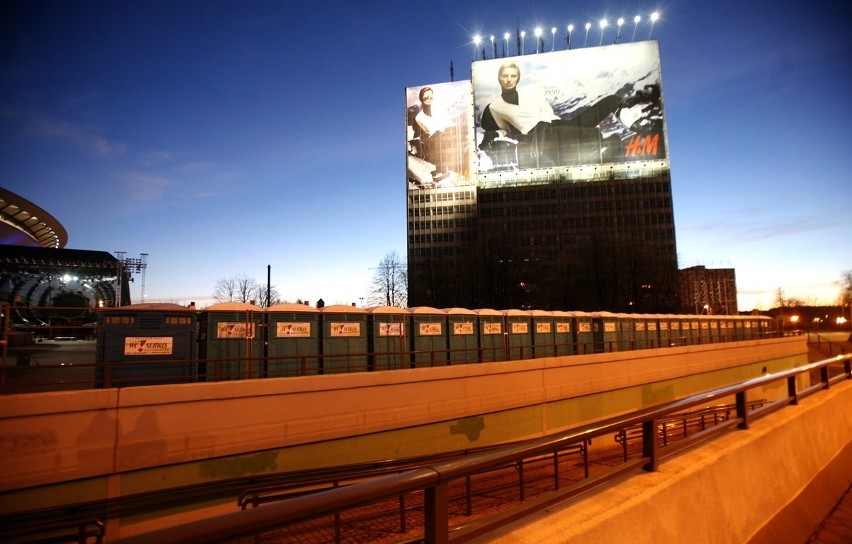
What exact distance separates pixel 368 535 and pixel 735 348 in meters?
32.7

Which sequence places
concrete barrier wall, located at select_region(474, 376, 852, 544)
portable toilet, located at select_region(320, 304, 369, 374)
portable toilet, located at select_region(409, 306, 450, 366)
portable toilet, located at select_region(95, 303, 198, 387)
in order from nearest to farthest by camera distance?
1. concrete barrier wall, located at select_region(474, 376, 852, 544)
2. portable toilet, located at select_region(95, 303, 198, 387)
3. portable toilet, located at select_region(320, 304, 369, 374)
4. portable toilet, located at select_region(409, 306, 450, 366)

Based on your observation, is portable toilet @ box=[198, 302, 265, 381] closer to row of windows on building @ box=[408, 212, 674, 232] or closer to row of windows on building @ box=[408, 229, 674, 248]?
row of windows on building @ box=[408, 229, 674, 248]

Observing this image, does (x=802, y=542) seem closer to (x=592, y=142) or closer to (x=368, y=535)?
(x=368, y=535)

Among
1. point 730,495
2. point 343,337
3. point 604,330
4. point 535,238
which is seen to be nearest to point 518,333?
point 604,330

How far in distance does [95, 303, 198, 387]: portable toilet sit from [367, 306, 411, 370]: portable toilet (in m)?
5.59

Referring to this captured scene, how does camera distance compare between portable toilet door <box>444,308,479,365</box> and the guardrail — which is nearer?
the guardrail

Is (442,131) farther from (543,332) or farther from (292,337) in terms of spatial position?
(292,337)

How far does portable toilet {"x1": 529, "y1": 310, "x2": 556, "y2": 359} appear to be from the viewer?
72.2 feet

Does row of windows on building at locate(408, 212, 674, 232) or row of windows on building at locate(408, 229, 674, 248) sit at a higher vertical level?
row of windows on building at locate(408, 212, 674, 232)

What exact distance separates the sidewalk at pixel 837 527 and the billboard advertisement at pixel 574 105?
113 m

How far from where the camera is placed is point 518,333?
2125 cm

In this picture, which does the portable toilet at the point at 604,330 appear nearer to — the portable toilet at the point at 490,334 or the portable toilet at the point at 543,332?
the portable toilet at the point at 543,332

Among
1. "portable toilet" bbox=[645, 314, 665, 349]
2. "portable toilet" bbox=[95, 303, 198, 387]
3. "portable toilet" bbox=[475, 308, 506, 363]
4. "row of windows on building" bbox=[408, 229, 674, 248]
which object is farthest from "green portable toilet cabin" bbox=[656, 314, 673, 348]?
"row of windows on building" bbox=[408, 229, 674, 248]

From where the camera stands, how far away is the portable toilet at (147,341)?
1227 centimetres
